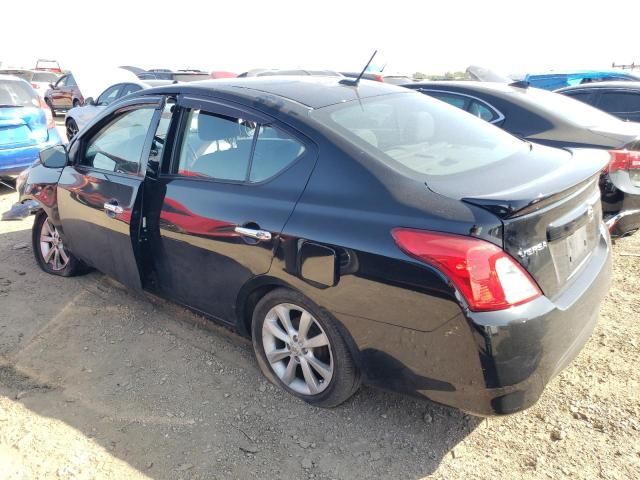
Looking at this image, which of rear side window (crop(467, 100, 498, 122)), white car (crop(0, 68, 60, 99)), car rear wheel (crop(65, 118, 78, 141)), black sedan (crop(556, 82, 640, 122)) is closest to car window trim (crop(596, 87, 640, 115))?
black sedan (crop(556, 82, 640, 122))

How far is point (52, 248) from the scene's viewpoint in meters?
4.39

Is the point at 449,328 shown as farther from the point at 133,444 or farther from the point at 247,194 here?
the point at 133,444

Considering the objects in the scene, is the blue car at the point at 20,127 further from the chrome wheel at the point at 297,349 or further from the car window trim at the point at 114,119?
the chrome wheel at the point at 297,349

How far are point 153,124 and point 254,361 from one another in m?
1.61

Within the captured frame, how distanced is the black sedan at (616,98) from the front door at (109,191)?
643 centimetres

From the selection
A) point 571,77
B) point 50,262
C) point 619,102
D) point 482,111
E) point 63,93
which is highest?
point 482,111

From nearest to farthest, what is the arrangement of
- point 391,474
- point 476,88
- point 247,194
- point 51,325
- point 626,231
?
1. point 391,474
2. point 247,194
3. point 51,325
4. point 626,231
5. point 476,88

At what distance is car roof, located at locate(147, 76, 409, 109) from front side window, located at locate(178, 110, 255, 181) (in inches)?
6.6

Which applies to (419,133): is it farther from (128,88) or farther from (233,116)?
(128,88)

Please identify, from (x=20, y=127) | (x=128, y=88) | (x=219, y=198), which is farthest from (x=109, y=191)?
(x=128, y=88)

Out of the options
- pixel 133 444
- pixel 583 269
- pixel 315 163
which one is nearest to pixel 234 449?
pixel 133 444

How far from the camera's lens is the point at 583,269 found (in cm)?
239

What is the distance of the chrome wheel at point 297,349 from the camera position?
2.54m

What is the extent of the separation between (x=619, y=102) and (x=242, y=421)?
279 inches
